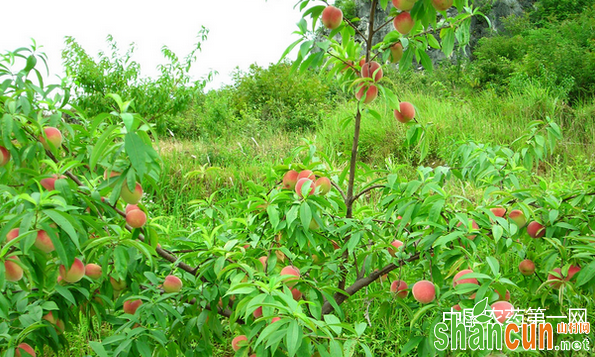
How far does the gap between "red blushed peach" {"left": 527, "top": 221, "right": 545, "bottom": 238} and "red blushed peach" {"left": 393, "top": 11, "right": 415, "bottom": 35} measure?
28.1 inches

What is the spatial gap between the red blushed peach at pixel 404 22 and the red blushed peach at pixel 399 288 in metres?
0.74

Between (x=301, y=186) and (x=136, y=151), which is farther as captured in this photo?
(x=301, y=186)

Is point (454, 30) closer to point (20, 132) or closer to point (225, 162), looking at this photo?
point (20, 132)

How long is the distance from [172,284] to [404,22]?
979 mm

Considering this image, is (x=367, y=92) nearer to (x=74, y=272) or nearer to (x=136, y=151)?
(x=136, y=151)

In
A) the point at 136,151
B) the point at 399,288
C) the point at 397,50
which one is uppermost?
the point at 397,50

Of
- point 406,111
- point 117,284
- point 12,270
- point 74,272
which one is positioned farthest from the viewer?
point 406,111

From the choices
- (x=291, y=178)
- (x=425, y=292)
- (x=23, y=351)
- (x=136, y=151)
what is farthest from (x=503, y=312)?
(x=23, y=351)

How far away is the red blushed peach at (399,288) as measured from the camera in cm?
138

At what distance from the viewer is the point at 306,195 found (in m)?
1.13

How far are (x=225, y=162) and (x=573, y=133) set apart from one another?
4.01 metres

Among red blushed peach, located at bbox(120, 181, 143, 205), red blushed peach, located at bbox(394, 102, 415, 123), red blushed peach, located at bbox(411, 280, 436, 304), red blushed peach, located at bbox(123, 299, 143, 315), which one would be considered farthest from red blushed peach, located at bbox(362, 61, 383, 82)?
red blushed peach, located at bbox(123, 299, 143, 315)

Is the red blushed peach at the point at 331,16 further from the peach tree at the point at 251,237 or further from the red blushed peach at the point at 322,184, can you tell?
the red blushed peach at the point at 322,184

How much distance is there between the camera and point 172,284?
1239 millimetres
